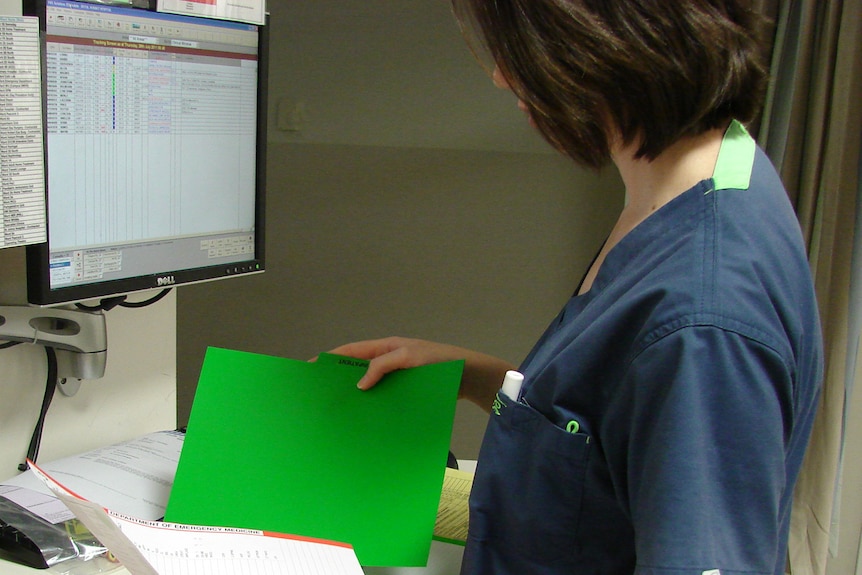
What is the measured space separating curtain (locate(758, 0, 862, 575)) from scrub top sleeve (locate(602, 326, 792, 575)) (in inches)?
58.7

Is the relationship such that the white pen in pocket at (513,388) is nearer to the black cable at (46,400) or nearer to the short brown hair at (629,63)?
the short brown hair at (629,63)

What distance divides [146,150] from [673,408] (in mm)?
649

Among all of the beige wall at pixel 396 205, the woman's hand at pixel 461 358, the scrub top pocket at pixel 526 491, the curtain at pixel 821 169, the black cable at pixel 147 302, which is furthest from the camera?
the beige wall at pixel 396 205

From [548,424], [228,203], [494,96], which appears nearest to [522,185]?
[494,96]

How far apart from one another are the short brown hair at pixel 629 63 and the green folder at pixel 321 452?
31 centimetres

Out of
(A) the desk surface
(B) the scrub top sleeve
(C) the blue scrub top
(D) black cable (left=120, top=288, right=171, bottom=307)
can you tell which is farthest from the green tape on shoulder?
(D) black cable (left=120, top=288, right=171, bottom=307)

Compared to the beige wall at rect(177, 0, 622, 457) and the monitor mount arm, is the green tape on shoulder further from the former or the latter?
the beige wall at rect(177, 0, 622, 457)

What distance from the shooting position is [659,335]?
1.75 feet

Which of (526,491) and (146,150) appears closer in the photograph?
(526,491)

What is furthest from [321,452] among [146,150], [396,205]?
[396,205]

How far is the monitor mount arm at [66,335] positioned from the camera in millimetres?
859

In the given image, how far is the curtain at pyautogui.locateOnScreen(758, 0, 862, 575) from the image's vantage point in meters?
1.78

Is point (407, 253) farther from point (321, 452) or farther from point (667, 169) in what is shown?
point (667, 169)

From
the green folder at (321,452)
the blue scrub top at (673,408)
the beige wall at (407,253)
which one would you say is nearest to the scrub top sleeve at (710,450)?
the blue scrub top at (673,408)
